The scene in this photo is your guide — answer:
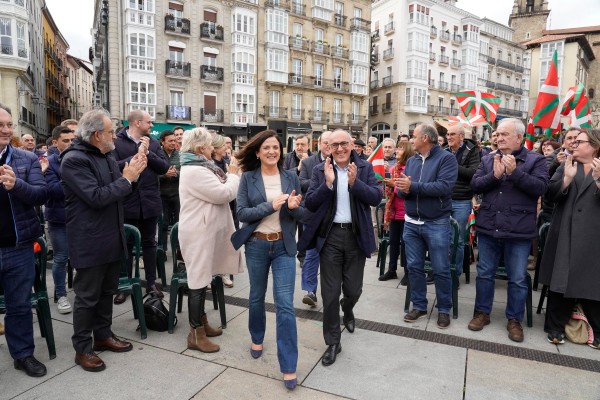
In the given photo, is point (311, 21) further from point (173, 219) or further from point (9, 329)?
point (9, 329)

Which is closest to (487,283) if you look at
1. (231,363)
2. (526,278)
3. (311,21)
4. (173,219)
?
(526,278)

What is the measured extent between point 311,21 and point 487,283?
32.4 metres

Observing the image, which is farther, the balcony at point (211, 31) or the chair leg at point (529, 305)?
the balcony at point (211, 31)

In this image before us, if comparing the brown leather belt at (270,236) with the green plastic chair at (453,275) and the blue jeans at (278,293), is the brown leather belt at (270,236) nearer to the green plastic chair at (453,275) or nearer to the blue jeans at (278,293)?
the blue jeans at (278,293)

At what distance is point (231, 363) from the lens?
345cm

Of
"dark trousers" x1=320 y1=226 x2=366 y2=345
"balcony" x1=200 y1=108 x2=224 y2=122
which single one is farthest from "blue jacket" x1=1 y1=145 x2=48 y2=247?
"balcony" x1=200 y1=108 x2=224 y2=122

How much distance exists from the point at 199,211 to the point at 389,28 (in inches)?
1615

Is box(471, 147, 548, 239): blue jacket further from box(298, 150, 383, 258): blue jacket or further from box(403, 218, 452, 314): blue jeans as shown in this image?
box(298, 150, 383, 258): blue jacket

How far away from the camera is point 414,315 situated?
14.4 feet

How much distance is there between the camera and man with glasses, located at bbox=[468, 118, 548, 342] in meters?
3.91

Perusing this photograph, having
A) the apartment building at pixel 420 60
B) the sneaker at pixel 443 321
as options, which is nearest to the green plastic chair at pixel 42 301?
the sneaker at pixel 443 321

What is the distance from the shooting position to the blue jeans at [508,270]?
4031 mm

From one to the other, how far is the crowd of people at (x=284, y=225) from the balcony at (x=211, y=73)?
25.1 m

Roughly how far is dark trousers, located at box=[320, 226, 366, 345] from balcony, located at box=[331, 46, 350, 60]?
108 ft
